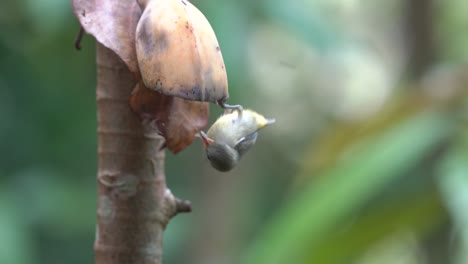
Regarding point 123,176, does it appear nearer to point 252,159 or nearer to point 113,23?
point 113,23

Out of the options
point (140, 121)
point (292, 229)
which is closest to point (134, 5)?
point (140, 121)

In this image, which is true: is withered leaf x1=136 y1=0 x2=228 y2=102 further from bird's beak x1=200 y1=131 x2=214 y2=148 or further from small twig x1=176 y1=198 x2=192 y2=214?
small twig x1=176 y1=198 x2=192 y2=214

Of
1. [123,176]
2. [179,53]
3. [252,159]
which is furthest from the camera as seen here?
[252,159]

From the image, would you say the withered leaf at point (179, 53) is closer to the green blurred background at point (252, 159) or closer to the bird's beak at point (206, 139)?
the bird's beak at point (206, 139)

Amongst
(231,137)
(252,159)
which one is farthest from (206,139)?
(252,159)

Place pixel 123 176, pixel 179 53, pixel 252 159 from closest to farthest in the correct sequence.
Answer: pixel 179 53, pixel 123 176, pixel 252 159

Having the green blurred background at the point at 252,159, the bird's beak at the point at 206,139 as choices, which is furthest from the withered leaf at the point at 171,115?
the green blurred background at the point at 252,159

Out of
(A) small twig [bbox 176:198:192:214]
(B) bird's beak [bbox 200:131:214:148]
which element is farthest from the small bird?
(A) small twig [bbox 176:198:192:214]

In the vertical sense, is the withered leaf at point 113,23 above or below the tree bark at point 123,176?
above
